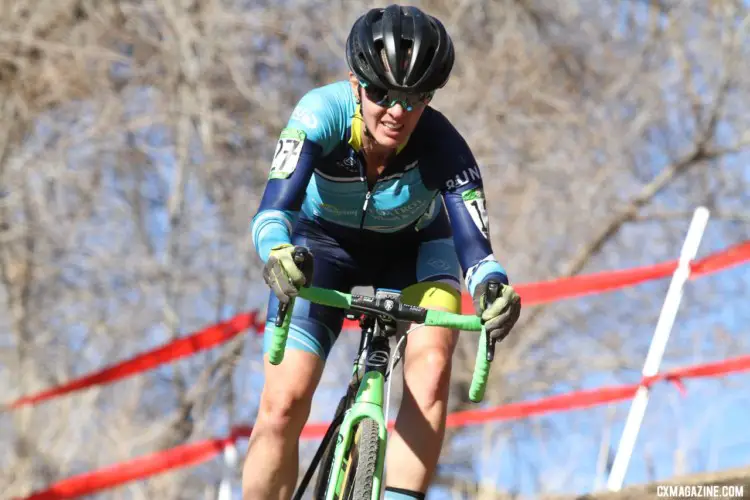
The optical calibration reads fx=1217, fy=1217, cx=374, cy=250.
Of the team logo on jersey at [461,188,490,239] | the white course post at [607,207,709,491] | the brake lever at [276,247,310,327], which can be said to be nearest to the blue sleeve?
the team logo on jersey at [461,188,490,239]

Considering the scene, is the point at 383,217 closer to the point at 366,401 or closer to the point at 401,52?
the point at 401,52

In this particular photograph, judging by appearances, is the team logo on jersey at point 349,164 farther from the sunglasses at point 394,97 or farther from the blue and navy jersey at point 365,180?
the sunglasses at point 394,97

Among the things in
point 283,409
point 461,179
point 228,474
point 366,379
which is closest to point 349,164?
point 461,179

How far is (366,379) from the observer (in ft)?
14.4

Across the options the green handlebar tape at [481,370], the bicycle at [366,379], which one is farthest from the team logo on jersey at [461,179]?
the green handlebar tape at [481,370]

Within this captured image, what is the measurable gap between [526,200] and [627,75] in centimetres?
208

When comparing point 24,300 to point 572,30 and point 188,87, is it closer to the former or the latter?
point 188,87

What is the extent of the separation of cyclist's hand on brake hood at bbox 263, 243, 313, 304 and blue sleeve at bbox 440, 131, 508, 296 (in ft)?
2.48

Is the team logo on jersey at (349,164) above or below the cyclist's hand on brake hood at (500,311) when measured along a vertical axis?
above

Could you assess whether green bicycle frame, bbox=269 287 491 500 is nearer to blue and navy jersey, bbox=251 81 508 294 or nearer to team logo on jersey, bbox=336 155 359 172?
blue and navy jersey, bbox=251 81 508 294

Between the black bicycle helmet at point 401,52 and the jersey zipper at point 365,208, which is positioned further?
the jersey zipper at point 365,208

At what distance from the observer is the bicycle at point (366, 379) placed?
4117 millimetres

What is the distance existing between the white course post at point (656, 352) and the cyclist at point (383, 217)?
7.17 ft

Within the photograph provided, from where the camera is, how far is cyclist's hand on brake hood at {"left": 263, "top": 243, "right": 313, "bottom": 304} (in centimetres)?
402
